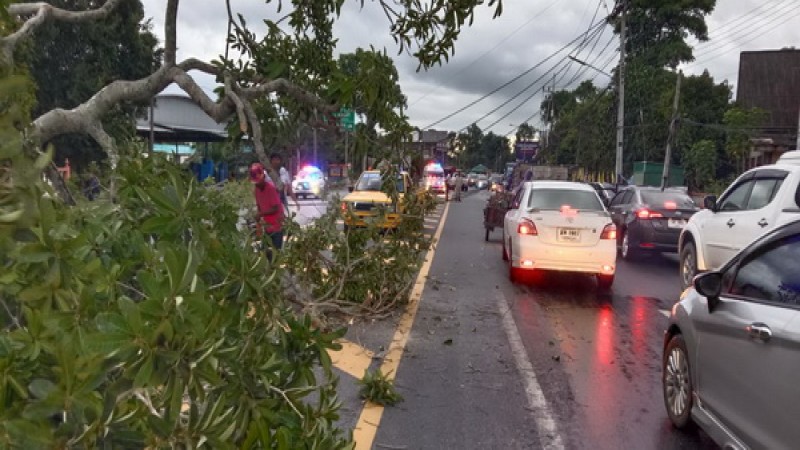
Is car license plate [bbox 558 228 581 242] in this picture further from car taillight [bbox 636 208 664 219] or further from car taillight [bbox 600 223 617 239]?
car taillight [bbox 636 208 664 219]

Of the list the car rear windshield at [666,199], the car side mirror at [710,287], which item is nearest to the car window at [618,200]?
the car rear windshield at [666,199]

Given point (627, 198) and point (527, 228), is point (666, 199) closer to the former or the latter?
point (627, 198)

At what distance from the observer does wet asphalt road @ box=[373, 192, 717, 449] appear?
4.79 metres

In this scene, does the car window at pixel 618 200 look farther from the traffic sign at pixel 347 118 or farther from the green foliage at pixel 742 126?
the green foliage at pixel 742 126

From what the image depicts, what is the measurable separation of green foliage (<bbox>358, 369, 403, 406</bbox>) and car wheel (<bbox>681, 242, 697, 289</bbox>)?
6907 millimetres

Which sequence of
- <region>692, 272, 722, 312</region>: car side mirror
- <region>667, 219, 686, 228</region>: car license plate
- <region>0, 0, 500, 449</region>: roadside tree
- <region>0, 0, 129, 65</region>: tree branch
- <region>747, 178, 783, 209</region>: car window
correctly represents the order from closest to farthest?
<region>0, 0, 500, 449</region>: roadside tree → <region>0, 0, 129, 65</region>: tree branch → <region>692, 272, 722, 312</region>: car side mirror → <region>747, 178, 783, 209</region>: car window → <region>667, 219, 686, 228</region>: car license plate

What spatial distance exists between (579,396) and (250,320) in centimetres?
396

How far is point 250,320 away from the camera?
7.80ft

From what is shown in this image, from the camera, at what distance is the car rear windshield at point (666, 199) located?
13898 mm

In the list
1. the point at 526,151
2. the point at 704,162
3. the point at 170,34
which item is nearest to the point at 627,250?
the point at 170,34

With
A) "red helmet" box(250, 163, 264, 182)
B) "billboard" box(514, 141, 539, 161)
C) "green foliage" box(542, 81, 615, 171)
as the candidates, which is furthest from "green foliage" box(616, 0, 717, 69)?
"red helmet" box(250, 163, 264, 182)

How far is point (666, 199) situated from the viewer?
14117 millimetres

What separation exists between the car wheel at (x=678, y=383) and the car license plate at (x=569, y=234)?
4990mm

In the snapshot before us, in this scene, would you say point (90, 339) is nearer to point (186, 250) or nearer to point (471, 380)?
point (186, 250)
